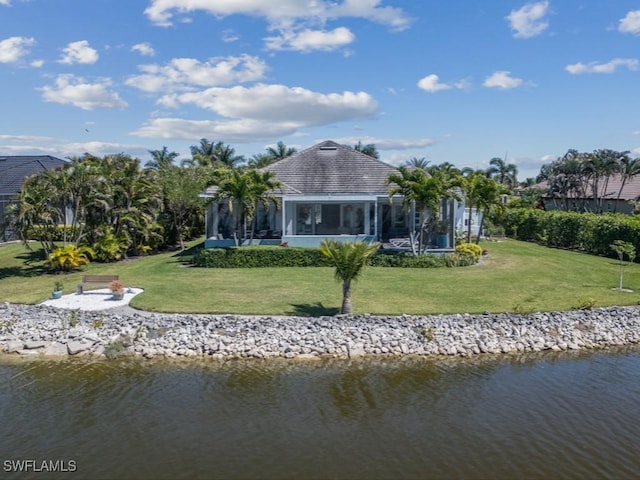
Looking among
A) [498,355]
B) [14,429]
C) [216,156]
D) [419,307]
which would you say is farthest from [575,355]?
[216,156]

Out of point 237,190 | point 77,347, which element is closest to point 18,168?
point 237,190

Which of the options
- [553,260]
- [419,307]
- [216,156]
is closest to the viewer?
[419,307]

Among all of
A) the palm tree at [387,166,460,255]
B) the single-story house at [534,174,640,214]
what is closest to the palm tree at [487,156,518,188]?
the single-story house at [534,174,640,214]

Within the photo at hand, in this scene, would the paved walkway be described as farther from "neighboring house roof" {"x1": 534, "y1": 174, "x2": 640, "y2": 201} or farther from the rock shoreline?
"neighboring house roof" {"x1": 534, "y1": 174, "x2": 640, "y2": 201}

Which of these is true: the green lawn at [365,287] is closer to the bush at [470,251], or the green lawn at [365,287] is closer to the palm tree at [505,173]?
the bush at [470,251]

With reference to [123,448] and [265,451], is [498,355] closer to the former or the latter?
[265,451]

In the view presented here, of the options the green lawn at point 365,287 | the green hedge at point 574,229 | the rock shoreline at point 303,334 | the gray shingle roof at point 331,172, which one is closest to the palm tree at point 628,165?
the green hedge at point 574,229
